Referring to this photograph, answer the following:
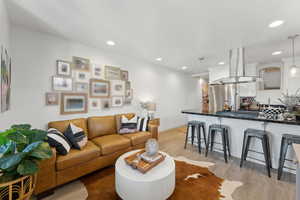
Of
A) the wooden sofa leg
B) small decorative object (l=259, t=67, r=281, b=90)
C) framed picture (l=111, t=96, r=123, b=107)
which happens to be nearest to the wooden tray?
the wooden sofa leg

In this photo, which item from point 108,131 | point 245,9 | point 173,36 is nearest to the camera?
point 245,9

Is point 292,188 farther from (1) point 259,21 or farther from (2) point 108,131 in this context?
(2) point 108,131

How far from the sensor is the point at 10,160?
1.03m

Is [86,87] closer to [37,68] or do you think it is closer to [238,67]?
[37,68]

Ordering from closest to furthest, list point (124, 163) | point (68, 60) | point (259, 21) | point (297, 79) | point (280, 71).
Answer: point (124, 163)
point (259, 21)
point (68, 60)
point (297, 79)
point (280, 71)

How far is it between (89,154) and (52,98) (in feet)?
4.56

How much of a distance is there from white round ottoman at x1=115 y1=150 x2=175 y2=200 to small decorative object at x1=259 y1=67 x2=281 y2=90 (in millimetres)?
5153

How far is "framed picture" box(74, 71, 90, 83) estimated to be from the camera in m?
2.82

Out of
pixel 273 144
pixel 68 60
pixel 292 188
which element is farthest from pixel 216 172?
pixel 68 60

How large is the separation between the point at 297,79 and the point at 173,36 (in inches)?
171

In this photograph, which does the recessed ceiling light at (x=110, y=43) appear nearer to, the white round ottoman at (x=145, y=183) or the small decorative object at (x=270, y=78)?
the white round ottoman at (x=145, y=183)

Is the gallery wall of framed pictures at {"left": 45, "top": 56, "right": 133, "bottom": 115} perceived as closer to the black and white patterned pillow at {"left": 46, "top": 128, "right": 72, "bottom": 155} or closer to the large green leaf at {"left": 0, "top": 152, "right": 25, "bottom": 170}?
the black and white patterned pillow at {"left": 46, "top": 128, "right": 72, "bottom": 155}

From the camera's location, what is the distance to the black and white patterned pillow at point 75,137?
213 centimetres

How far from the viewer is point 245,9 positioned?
1.70m
